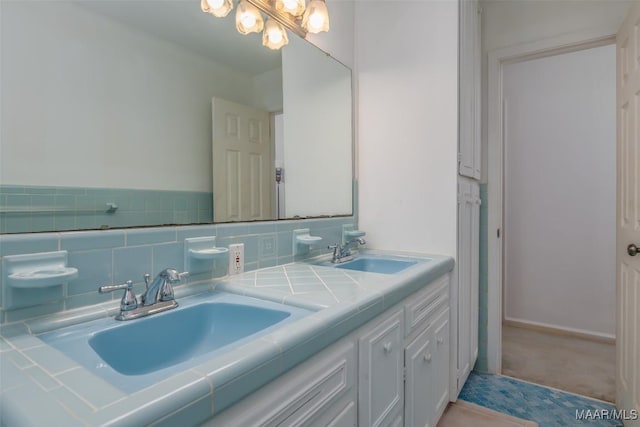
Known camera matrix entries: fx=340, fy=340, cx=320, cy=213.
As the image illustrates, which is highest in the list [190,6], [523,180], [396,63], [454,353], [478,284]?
[396,63]

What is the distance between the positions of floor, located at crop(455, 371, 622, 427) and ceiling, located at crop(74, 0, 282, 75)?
1.96 metres

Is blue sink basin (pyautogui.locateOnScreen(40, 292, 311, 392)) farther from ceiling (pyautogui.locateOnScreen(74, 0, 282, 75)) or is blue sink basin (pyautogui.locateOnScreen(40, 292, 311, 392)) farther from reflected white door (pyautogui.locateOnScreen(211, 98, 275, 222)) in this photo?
ceiling (pyautogui.locateOnScreen(74, 0, 282, 75))

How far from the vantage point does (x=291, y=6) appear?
1481mm

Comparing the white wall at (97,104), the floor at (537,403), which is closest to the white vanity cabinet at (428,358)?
the floor at (537,403)

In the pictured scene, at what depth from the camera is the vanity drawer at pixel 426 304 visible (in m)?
1.24

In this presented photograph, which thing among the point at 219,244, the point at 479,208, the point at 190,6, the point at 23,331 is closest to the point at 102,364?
the point at 23,331

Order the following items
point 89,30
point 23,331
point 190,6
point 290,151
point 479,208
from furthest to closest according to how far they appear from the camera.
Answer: point 479,208 → point 290,151 → point 190,6 → point 89,30 → point 23,331

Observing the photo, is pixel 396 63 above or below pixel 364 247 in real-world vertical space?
above

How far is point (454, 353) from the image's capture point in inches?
69.0

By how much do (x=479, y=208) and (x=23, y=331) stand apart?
2270mm

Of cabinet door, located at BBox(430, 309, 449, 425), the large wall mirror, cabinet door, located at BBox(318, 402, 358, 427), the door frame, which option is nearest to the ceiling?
the large wall mirror

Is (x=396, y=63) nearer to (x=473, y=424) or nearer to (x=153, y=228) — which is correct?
(x=153, y=228)

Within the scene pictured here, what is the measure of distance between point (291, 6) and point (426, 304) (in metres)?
1.40

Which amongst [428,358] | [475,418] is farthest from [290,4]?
[475,418]
